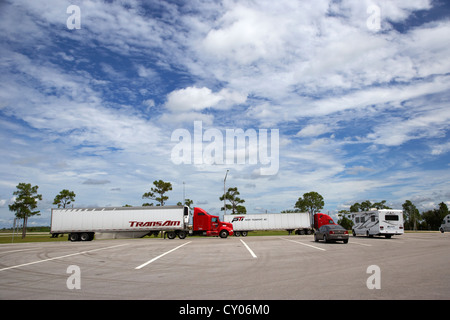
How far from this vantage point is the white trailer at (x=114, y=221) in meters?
37.0

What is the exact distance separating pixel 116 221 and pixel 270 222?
22338 mm

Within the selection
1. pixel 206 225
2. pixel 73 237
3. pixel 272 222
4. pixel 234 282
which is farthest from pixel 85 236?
pixel 234 282

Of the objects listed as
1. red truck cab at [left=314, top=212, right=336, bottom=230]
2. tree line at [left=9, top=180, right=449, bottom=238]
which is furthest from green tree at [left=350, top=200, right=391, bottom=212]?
Result: red truck cab at [left=314, top=212, right=336, bottom=230]

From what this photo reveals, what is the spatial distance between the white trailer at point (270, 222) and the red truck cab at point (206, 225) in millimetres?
7294

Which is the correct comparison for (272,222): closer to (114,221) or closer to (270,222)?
→ (270,222)

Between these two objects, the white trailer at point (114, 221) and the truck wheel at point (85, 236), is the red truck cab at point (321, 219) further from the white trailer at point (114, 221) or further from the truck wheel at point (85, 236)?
the truck wheel at point (85, 236)

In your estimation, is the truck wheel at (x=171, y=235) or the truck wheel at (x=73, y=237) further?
the truck wheel at (x=171, y=235)

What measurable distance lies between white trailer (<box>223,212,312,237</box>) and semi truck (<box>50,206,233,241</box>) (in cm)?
1142

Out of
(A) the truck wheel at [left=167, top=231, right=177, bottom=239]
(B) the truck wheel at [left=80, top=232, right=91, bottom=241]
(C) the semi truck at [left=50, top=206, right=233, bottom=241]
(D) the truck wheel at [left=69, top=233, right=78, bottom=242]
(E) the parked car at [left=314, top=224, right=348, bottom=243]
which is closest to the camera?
(E) the parked car at [left=314, top=224, right=348, bottom=243]

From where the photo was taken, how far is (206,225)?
39.0m

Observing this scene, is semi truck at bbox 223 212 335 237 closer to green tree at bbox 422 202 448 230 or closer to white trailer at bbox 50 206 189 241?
white trailer at bbox 50 206 189 241

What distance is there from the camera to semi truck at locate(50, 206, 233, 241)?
3700 cm

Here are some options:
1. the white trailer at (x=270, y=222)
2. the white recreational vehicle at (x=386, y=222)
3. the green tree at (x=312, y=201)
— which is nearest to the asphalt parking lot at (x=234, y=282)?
the white recreational vehicle at (x=386, y=222)
